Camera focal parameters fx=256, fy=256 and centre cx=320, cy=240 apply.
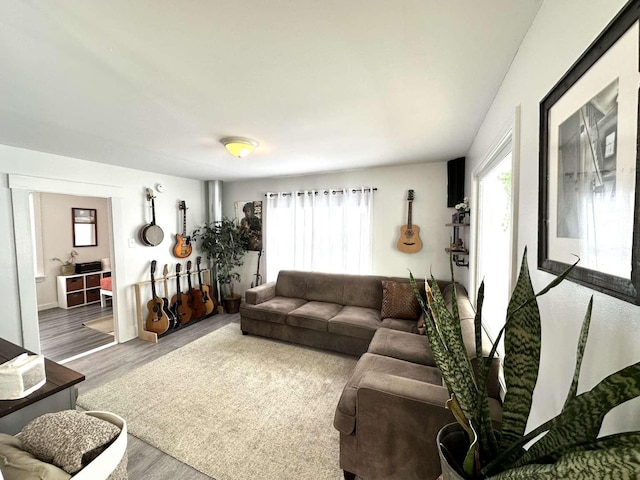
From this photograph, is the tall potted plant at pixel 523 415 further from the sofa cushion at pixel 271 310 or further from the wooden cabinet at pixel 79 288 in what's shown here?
the wooden cabinet at pixel 79 288

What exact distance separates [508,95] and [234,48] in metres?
1.38

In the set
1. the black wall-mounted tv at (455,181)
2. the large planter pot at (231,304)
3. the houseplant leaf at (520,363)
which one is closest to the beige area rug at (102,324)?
the large planter pot at (231,304)

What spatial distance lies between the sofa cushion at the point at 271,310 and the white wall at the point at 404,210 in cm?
132

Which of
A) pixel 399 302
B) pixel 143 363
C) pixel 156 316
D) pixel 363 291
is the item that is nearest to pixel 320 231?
pixel 363 291

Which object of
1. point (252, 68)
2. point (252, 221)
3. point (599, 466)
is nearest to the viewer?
point (599, 466)

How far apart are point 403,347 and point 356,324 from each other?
742 mm

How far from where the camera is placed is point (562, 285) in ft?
2.59

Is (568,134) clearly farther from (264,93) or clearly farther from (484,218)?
(484,218)

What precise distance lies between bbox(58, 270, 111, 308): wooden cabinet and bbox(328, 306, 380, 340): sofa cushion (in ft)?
16.3

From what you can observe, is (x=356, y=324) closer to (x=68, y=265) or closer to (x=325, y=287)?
(x=325, y=287)

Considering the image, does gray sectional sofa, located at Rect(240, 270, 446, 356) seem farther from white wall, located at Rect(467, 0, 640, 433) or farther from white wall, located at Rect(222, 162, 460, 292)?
white wall, located at Rect(467, 0, 640, 433)

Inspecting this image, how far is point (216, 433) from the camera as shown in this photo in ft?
6.10

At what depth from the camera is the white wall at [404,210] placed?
3.40m

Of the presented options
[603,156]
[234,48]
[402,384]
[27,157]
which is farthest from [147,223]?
[603,156]
